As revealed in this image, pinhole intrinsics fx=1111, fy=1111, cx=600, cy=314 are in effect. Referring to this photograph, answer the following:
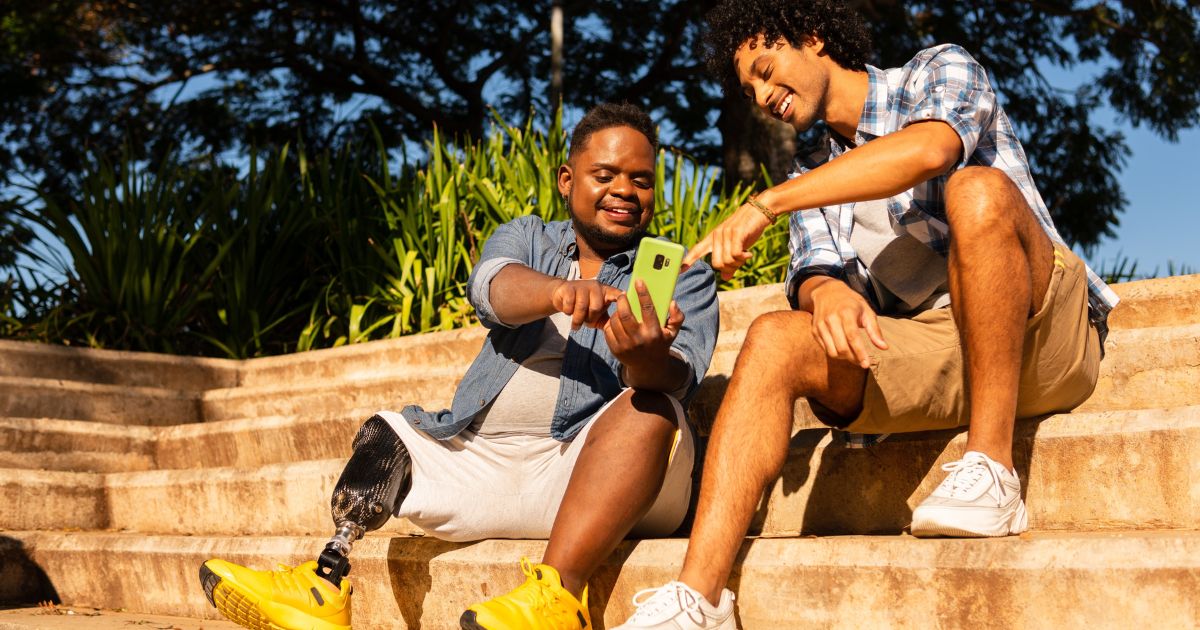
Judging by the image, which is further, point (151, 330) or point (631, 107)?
point (151, 330)

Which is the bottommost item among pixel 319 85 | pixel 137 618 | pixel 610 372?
pixel 137 618

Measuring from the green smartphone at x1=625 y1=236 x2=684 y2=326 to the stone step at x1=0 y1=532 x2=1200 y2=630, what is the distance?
559 mm

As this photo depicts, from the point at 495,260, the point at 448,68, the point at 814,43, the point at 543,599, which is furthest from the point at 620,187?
the point at 448,68

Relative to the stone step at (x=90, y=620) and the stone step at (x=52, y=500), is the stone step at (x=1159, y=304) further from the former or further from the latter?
the stone step at (x=52, y=500)

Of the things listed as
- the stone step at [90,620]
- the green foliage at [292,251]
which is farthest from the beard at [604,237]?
the green foliage at [292,251]

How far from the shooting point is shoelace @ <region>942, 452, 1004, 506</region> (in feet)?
7.32

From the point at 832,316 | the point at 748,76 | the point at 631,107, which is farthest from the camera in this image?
the point at 631,107

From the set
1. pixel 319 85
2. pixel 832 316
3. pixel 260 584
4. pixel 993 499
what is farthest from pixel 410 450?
pixel 319 85

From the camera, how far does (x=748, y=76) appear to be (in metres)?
2.85

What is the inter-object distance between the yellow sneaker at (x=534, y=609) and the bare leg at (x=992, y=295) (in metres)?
0.91

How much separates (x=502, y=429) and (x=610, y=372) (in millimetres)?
326

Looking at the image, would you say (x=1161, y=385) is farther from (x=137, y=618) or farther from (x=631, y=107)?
(x=137, y=618)

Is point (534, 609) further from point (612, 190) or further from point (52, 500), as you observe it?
point (52, 500)

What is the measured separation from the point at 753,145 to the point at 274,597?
5.94m
